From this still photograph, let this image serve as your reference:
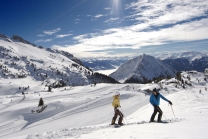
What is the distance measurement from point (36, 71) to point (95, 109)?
95.1m

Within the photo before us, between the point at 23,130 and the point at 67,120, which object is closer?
the point at 23,130

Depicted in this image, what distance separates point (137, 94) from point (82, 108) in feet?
31.2

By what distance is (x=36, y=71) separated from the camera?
110m

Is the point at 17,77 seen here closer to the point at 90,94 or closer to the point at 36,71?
the point at 36,71

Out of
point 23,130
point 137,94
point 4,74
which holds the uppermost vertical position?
point 4,74

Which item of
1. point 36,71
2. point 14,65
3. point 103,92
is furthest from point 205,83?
point 14,65

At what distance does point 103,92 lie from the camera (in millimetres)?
29234

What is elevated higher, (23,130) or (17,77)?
(17,77)

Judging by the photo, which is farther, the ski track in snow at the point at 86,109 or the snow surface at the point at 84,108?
the snow surface at the point at 84,108

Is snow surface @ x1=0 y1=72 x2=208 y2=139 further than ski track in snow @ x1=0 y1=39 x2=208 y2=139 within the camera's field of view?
Yes

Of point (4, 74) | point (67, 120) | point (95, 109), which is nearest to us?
point (67, 120)

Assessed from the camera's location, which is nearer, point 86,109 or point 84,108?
point 86,109

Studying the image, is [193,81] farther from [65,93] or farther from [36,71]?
[36,71]

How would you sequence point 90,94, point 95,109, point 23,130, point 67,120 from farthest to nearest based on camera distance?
point 90,94 → point 95,109 → point 67,120 → point 23,130
